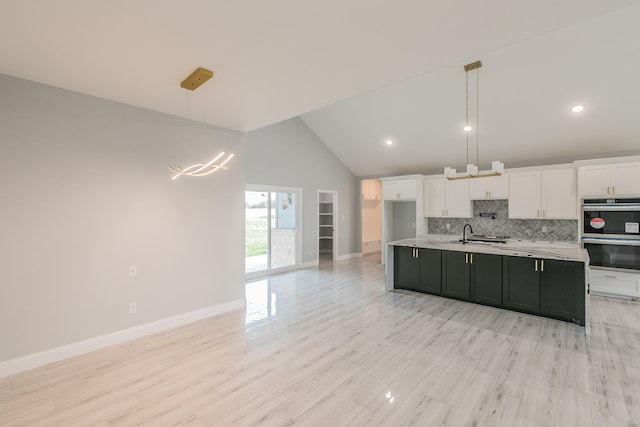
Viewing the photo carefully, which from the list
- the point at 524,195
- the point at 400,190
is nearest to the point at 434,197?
the point at 400,190

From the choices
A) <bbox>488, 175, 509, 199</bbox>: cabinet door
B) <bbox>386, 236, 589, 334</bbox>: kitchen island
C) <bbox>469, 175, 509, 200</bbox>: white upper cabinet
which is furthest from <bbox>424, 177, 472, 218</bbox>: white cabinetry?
<bbox>386, 236, 589, 334</bbox>: kitchen island

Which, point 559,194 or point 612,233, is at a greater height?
point 559,194

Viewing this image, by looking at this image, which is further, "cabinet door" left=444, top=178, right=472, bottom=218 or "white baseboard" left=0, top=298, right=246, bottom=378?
"cabinet door" left=444, top=178, right=472, bottom=218

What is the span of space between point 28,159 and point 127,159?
2.72 ft

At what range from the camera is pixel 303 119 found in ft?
24.8

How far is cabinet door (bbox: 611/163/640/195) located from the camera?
187 inches

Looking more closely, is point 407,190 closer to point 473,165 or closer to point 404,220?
point 404,220

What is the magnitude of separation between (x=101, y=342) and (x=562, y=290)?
18.5ft

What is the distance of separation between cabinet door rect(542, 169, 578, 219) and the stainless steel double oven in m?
0.39

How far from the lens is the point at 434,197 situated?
24.2 ft

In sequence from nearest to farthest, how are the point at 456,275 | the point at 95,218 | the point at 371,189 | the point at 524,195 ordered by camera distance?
the point at 95,218, the point at 456,275, the point at 524,195, the point at 371,189

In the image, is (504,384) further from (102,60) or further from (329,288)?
(102,60)

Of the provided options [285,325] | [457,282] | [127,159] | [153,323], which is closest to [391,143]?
[457,282]

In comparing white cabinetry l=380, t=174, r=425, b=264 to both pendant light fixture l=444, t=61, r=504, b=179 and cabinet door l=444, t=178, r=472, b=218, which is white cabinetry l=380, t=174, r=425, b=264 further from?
pendant light fixture l=444, t=61, r=504, b=179
